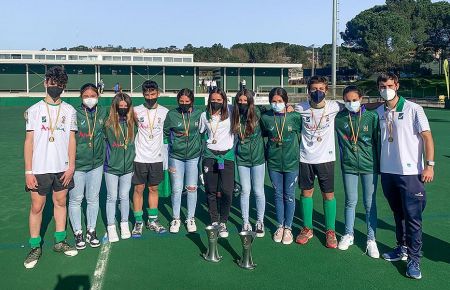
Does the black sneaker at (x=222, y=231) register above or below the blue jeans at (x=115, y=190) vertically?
below

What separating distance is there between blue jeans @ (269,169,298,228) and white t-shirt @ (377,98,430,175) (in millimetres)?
1140

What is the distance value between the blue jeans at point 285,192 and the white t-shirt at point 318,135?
0.27 metres

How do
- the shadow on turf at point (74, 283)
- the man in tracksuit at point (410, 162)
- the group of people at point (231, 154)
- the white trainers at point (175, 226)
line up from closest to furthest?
the shadow on turf at point (74, 283)
the man in tracksuit at point (410, 162)
the group of people at point (231, 154)
the white trainers at point (175, 226)

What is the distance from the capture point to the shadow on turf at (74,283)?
12.8 feet

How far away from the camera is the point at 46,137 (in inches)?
169

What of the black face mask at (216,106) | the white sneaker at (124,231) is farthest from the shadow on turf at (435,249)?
the white sneaker at (124,231)

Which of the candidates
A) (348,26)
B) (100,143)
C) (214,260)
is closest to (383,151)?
(214,260)

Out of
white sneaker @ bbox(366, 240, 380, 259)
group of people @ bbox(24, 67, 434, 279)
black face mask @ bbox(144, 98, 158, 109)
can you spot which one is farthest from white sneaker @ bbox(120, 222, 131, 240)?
white sneaker @ bbox(366, 240, 380, 259)

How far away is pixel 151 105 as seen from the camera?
16.8ft

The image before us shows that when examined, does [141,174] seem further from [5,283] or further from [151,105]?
[5,283]

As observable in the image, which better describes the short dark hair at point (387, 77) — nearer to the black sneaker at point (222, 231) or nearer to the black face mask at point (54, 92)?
the black sneaker at point (222, 231)

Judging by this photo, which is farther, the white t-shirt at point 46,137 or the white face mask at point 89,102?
the white face mask at point 89,102

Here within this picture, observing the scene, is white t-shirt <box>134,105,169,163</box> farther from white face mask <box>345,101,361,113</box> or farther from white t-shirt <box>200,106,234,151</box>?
white face mask <box>345,101,361,113</box>

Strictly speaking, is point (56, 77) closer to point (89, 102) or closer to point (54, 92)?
point (54, 92)
